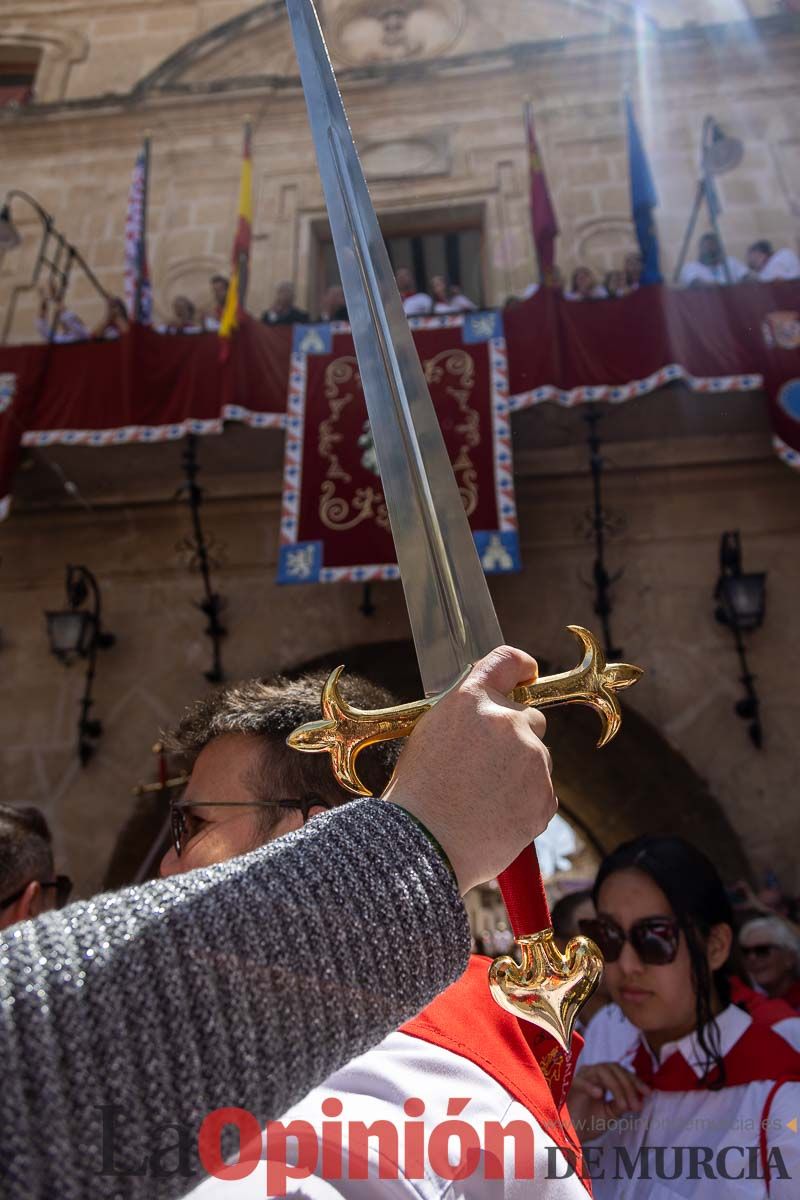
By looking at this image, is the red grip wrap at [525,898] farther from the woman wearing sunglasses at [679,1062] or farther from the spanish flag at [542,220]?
the spanish flag at [542,220]

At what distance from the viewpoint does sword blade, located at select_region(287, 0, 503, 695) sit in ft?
3.16

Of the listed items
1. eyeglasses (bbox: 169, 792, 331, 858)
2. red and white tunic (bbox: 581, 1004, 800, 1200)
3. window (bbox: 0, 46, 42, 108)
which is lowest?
red and white tunic (bbox: 581, 1004, 800, 1200)

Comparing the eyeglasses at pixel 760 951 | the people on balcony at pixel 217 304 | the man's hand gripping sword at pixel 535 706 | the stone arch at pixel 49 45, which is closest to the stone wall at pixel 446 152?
the people on balcony at pixel 217 304

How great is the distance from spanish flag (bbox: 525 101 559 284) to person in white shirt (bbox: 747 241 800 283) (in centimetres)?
148

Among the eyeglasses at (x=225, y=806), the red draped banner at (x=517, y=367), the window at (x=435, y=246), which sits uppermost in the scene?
the window at (x=435, y=246)

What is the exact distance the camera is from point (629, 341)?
4.84m

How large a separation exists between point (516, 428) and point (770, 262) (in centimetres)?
247

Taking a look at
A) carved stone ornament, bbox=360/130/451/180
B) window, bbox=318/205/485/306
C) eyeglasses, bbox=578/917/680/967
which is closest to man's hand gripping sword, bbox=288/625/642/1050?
eyeglasses, bbox=578/917/680/967

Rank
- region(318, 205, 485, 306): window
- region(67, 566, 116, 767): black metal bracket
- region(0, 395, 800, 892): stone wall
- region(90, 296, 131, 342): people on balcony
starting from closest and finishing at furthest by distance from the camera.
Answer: region(0, 395, 800, 892): stone wall
region(67, 566, 116, 767): black metal bracket
region(90, 296, 131, 342): people on balcony
region(318, 205, 485, 306): window

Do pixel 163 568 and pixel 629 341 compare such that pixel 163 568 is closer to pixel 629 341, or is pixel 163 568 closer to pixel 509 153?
pixel 629 341

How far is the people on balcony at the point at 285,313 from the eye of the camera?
5.80 meters

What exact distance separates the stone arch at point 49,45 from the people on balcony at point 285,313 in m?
4.71

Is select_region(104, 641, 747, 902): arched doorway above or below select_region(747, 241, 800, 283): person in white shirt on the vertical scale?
below

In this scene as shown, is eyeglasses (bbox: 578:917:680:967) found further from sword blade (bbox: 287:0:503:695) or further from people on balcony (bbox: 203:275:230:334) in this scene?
people on balcony (bbox: 203:275:230:334)
